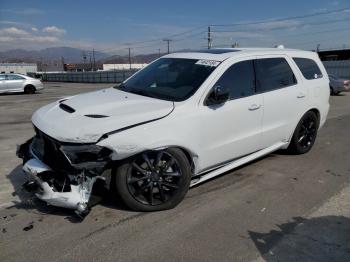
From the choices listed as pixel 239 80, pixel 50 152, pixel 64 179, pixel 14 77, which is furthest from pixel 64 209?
pixel 14 77

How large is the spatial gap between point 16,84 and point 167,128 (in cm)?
2298

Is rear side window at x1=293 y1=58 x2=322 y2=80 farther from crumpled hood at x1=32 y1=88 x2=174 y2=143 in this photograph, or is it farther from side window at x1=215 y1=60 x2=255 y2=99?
crumpled hood at x1=32 y1=88 x2=174 y2=143

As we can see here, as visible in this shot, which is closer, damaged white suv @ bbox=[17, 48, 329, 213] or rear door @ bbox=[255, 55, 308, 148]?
damaged white suv @ bbox=[17, 48, 329, 213]

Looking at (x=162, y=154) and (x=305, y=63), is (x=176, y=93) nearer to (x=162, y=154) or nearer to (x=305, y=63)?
(x=162, y=154)

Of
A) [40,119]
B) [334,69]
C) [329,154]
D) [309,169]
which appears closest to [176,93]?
[40,119]

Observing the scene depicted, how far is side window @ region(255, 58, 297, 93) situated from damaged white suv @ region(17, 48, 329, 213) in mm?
16

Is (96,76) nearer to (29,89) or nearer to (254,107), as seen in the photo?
(29,89)

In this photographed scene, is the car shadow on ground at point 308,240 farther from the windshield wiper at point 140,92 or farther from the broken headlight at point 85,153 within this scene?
the windshield wiper at point 140,92

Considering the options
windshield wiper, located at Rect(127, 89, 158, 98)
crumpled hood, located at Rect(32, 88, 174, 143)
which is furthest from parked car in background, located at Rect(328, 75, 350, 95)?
crumpled hood, located at Rect(32, 88, 174, 143)

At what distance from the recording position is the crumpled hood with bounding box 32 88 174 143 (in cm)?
381

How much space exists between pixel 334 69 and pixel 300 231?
4016 centimetres

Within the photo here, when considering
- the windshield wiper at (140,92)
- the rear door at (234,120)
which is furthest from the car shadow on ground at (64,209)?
the windshield wiper at (140,92)

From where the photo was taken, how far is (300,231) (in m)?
3.82

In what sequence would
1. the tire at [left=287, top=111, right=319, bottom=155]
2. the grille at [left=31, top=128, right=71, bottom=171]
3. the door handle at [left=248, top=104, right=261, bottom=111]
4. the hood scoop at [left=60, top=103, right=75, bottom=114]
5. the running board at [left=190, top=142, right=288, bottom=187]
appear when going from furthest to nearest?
the tire at [left=287, top=111, right=319, bottom=155]
the door handle at [left=248, top=104, right=261, bottom=111]
the running board at [left=190, top=142, right=288, bottom=187]
the hood scoop at [left=60, top=103, right=75, bottom=114]
the grille at [left=31, top=128, right=71, bottom=171]
